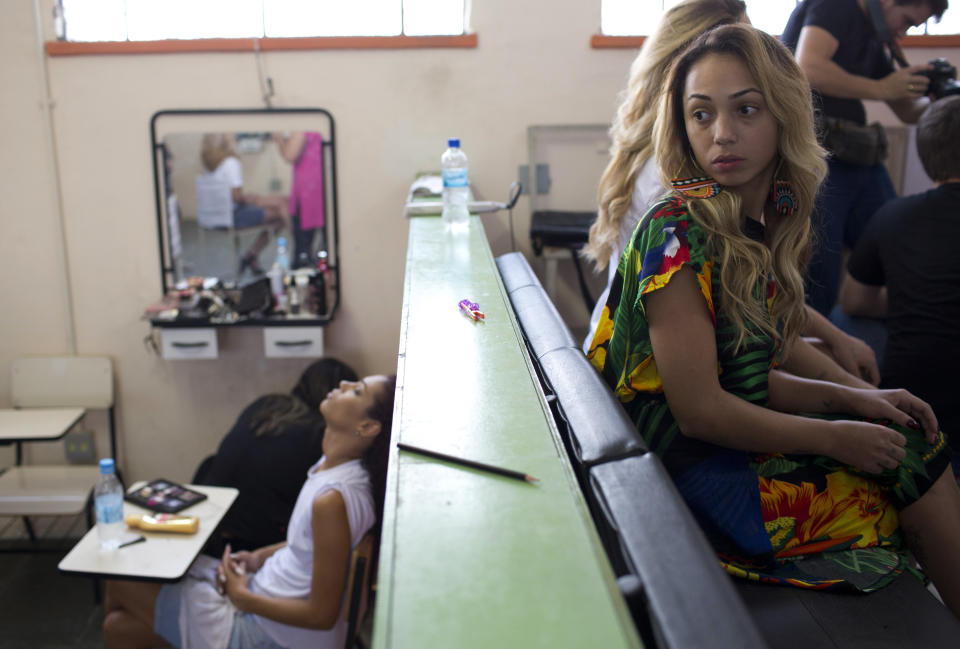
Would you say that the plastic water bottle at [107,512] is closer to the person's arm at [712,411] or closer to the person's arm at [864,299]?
the person's arm at [712,411]

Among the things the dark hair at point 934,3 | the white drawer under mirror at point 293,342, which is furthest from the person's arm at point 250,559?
the dark hair at point 934,3

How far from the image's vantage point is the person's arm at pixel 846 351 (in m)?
1.90

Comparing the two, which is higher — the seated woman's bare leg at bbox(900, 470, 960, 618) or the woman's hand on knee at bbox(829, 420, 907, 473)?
the woman's hand on knee at bbox(829, 420, 907, 473)

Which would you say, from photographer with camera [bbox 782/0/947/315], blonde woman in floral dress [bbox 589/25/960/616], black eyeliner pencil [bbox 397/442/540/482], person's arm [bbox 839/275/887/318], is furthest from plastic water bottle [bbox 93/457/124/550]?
person's arm [bbox 839/275/887/318]

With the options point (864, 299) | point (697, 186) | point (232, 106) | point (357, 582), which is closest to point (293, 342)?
point (232, 106)

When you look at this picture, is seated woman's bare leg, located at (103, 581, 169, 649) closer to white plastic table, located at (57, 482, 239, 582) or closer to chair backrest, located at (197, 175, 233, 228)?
white plastic table, located at (57, 482, 239, 582)

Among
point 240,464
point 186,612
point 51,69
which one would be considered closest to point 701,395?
point 186,612

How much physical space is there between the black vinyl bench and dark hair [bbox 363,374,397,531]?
93 cm

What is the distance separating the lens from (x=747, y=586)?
1.20m

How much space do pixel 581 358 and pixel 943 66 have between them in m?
2.16

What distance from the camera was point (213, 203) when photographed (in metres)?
3.80

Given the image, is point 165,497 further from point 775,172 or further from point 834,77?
point 834,77

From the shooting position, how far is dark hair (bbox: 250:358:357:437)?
3.19 m

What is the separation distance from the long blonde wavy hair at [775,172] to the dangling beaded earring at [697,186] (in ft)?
0.07
